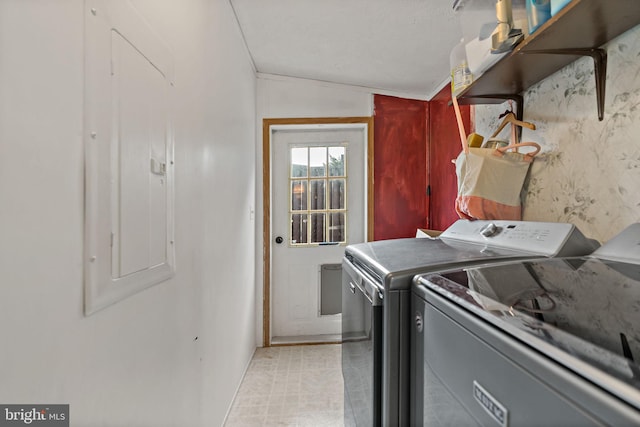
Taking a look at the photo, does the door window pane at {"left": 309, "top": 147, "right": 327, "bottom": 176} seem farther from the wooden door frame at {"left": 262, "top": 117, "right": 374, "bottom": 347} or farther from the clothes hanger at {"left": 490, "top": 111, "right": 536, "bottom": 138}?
the clothes hanger at {"left": 490, "top": 111, "right": 536, "bottom": 138}

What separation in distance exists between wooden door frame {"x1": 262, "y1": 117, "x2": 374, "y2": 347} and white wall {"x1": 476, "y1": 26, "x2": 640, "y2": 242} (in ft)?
4.63

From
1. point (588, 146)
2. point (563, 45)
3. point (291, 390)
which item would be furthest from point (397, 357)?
point (291, 390)

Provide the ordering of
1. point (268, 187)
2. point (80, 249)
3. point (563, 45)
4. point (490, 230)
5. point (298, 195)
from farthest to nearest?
point (298, 195), point (268, 187), point (490, 230), point (563, 45), point (80, 249)

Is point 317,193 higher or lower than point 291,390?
higher

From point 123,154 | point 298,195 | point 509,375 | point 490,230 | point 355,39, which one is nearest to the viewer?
point 509,375

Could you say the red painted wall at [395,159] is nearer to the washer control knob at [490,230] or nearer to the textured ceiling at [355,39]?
the textured ceiling at [355,39]

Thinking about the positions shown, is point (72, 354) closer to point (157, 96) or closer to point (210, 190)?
point (157, 96)

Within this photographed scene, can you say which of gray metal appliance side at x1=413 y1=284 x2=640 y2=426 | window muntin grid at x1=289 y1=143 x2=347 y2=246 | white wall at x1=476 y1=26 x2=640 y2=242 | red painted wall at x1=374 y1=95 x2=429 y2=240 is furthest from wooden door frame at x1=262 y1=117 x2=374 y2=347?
gray metal appliance side at x1=413 y1=284 x2=640 y2=426

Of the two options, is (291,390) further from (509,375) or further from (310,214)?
(509,375)

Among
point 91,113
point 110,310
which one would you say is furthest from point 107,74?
point 110,310

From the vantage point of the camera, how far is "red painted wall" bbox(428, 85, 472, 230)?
7.33 ft

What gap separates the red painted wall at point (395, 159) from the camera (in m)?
2.70

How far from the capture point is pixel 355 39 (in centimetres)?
196

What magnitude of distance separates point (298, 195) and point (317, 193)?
0.18 meters
